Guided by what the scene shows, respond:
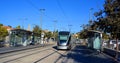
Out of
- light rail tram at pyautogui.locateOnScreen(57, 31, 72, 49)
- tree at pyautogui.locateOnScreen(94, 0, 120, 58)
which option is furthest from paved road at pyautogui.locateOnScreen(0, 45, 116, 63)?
light rail tram at pyautogui.locateOnScreen(57, 31, 72, 49)

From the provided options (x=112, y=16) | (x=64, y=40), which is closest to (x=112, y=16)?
(x=112, y=16)

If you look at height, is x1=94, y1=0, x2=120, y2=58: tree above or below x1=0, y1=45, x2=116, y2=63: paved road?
above

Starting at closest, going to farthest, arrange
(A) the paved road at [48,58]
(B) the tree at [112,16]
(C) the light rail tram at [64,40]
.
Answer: (A) the paved road at [48,58]
(B) the tree at [112,16]
(C) the light rail tram at [64,40]

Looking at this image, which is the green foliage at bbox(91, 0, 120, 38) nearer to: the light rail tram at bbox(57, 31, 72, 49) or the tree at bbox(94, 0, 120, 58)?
the tree at bbox(94, 0, 120, 58)

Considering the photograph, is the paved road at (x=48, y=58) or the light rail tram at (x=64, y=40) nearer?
the paved road at (x=48, y=58)

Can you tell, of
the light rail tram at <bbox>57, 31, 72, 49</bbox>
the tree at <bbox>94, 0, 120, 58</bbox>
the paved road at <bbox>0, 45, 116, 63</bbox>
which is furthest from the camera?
the light rail tram at <bbox>57, 31, 72, 49</bbox>

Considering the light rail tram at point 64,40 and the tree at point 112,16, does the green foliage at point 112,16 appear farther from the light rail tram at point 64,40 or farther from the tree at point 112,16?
the light rail tram at point 64,40

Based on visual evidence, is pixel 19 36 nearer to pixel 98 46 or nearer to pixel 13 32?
pixel 13 32

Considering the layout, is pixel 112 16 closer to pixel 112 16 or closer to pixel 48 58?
pixel 112 16

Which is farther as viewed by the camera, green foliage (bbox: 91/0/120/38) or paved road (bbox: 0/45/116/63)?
green foliage (bbox: 91/0/120/38)

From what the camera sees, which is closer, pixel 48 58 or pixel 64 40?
pixel 48 58

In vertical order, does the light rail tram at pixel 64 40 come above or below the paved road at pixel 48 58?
above

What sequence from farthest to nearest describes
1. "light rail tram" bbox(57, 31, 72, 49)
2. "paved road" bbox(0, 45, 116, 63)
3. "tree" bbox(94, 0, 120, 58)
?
1. "light rail tram" bbox(57, 31, 72, 49)
2. "tree" bbox(94, 0, 120, 58)
3. "paved road" bbox(0, 45, 116, 63)

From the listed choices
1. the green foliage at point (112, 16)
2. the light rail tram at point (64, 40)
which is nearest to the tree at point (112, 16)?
the green foliage at point (112, 16)
